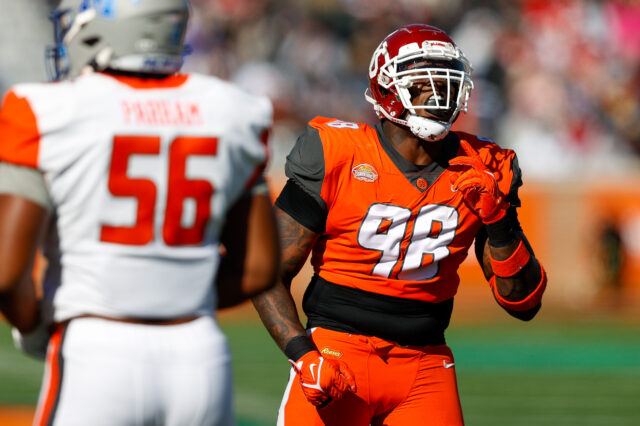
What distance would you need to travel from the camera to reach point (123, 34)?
2.52 metres

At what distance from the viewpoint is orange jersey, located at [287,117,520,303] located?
3.66 metres

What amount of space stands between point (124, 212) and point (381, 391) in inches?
55.9

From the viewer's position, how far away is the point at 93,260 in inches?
95.6

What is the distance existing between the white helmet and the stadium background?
31.2 feet

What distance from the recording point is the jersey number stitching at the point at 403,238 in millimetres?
3656

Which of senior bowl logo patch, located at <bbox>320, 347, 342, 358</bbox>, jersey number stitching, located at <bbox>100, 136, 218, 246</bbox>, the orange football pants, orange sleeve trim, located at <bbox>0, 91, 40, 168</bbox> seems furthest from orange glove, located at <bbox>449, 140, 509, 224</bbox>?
orange sleeve trim, located at <bbox>0, 91, 40, 168</bbox>

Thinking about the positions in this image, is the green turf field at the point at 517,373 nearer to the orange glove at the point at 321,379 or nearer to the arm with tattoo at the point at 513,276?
the arm with tattoo at the point at 513,276

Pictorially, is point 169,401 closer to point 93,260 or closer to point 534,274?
point 93,260

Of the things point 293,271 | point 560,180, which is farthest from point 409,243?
point 560,180

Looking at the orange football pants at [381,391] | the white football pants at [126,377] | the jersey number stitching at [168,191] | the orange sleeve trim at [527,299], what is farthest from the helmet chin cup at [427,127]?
the white football pants at [126,377]

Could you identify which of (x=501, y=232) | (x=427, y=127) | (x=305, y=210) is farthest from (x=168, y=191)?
(x=501, y=232)

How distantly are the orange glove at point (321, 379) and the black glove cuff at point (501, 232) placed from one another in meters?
0.68

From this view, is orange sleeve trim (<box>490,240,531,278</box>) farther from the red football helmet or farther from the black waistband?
the red football helmet

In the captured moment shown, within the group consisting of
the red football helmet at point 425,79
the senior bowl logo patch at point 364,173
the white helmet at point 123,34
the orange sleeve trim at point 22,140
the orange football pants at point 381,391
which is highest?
the white helmet at point 123,34
